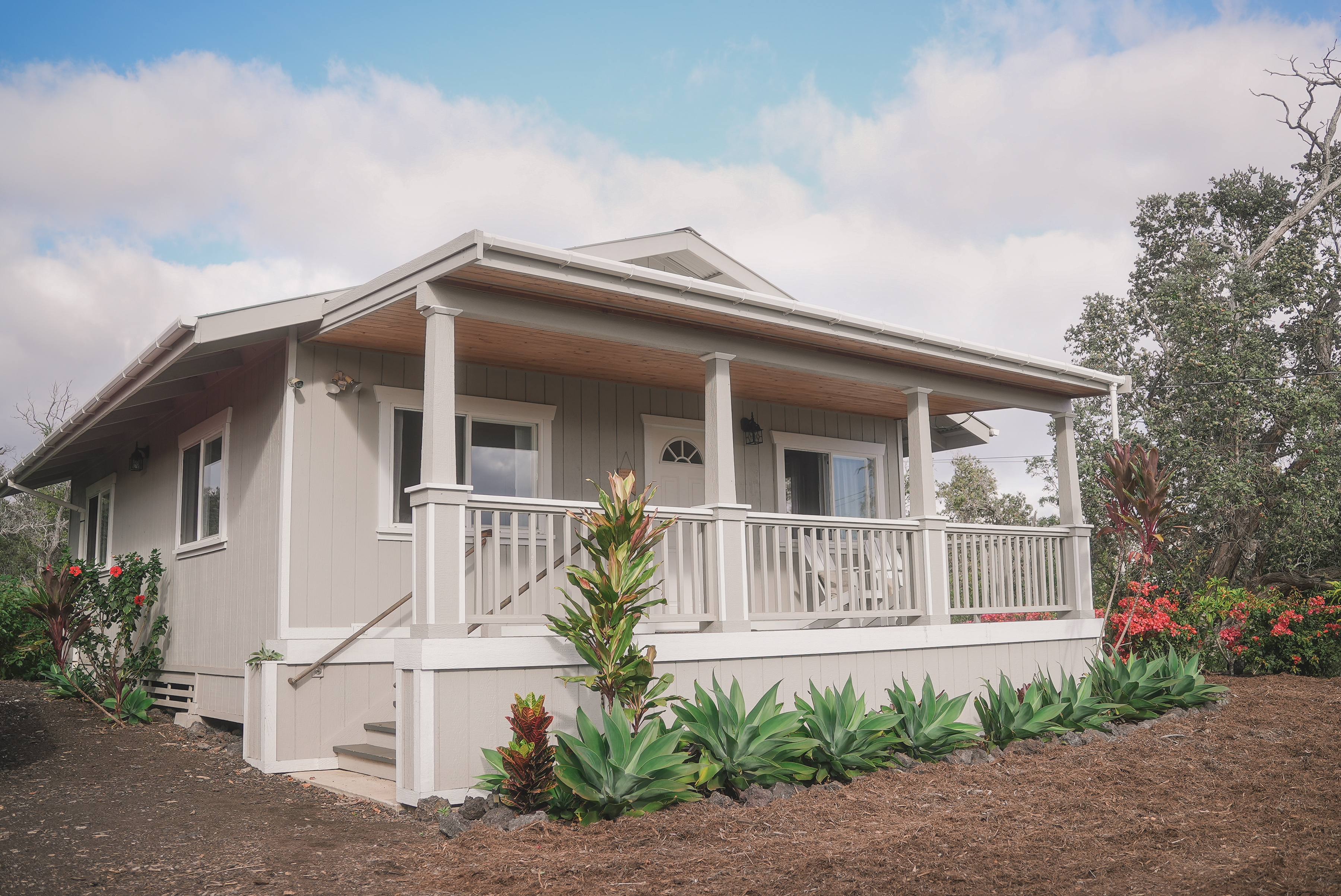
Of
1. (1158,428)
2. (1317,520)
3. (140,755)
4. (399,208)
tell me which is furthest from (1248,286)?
(399,208)

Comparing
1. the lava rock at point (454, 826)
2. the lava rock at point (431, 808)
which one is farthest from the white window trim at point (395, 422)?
the lava rock at point (454, 826)

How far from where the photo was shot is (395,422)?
8.30 meters

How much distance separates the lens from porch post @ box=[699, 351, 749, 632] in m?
7.36

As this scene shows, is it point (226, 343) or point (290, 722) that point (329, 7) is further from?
point (290, 722)

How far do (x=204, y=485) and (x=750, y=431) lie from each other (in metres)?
5.46

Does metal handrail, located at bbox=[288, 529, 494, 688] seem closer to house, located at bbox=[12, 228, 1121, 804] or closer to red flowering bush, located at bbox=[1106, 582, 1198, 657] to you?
house, located at bbox=[12, 228, 1121, 804]

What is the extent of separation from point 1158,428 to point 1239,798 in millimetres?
9176

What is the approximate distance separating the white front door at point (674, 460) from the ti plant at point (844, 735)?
11.2 feet

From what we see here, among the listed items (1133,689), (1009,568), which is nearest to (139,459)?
(1009,568)

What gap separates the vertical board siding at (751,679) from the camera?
597cm

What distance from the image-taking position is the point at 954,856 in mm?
4699

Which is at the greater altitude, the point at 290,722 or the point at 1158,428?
the point at 1158,428

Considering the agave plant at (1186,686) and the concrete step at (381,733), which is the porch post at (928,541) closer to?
the agave plant at (1186,686)

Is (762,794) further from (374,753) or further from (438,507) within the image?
(374,753)
